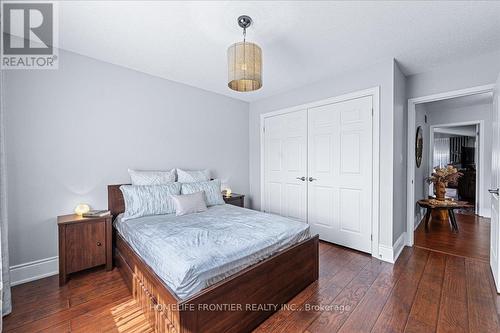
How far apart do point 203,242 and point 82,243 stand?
1.50 meters

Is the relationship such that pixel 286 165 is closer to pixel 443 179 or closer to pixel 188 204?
pixel 188 204

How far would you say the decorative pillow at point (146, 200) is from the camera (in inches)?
98.2

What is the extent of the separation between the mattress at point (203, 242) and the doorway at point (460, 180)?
92.5 inches

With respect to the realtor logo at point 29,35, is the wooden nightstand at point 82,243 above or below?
below

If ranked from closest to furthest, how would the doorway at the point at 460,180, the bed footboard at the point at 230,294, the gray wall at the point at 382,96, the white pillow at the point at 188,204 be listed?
the bed footboard at the point at 230,294, the white pillow at the point at 188,204, the gray wall at the point at 382,96, the doorway at the point at 460,180

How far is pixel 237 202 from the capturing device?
3.80 m

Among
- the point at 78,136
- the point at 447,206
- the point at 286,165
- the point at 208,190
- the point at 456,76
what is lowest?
the point at 447,206

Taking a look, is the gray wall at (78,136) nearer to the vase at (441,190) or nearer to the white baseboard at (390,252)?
the white baseboard at (390,252)

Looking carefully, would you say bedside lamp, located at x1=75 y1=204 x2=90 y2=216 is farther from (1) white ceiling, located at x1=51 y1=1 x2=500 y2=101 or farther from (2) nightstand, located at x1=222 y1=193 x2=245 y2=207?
(2) nightstand, located at x1=222 y1=193 x2=245 y2=207

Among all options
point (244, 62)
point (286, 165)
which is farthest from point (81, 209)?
point (286, 165)

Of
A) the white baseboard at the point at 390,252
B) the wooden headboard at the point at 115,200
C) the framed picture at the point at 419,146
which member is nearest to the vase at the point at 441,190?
the framed picture at the point at 419,146

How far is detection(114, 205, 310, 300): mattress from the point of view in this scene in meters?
1.41

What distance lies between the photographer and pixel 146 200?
8.34 ft

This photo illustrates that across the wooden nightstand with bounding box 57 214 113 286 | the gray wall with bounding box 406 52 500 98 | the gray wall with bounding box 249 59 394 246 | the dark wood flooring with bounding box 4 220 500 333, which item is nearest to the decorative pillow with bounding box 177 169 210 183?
the wooden nightstand with bounding box 57 214 113 286
